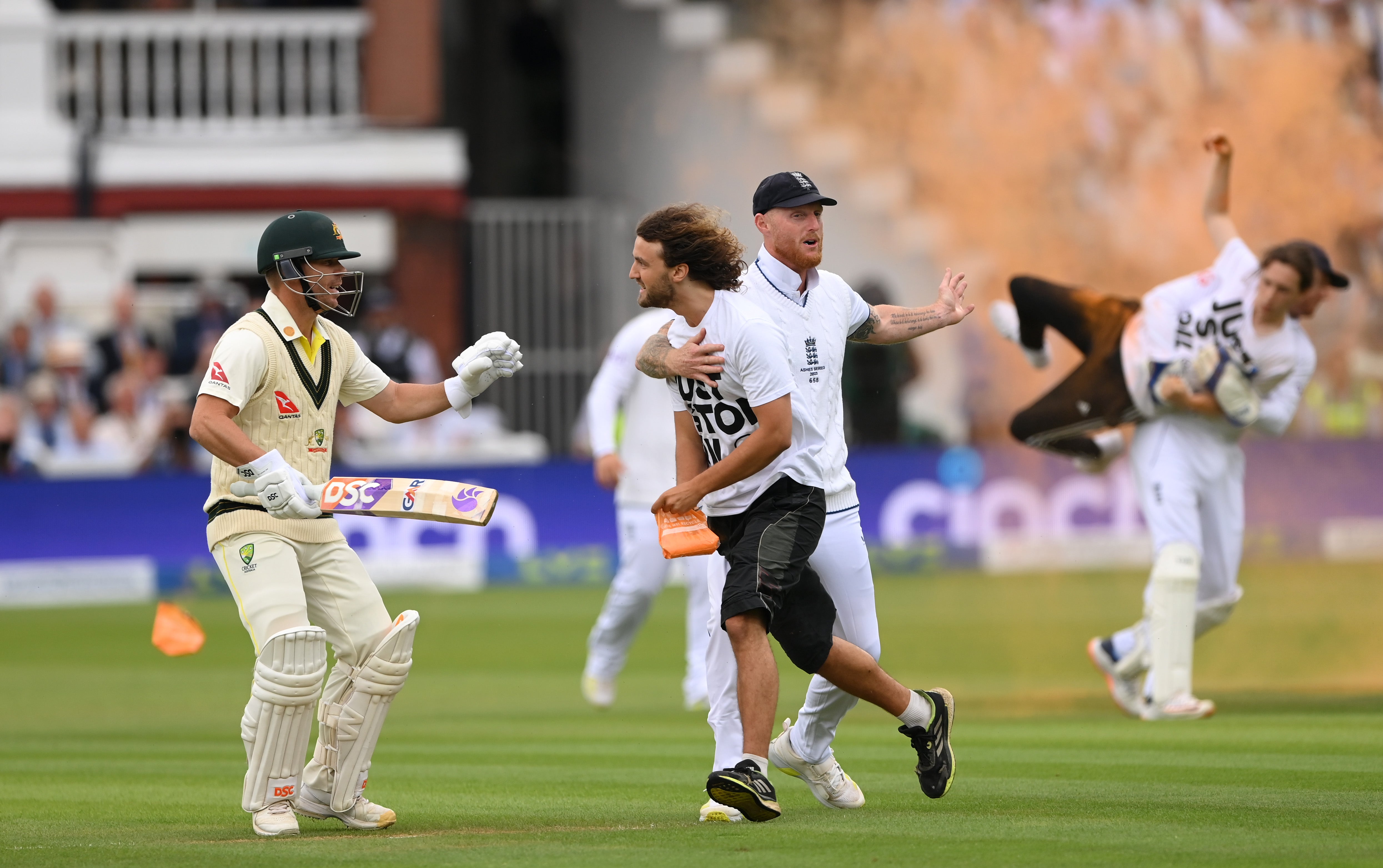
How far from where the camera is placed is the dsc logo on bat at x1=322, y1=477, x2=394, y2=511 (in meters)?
6.26

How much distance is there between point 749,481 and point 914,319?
3.38 feet

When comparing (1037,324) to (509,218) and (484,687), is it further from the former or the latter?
(509,218)

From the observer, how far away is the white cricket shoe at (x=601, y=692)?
35.1 feet

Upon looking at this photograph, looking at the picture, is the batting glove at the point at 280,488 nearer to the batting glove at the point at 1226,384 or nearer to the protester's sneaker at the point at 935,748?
the protester's sneaker at the point at 935,748

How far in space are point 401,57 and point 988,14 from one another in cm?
761

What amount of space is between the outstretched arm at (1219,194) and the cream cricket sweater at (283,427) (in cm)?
529

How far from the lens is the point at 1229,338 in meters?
9.64

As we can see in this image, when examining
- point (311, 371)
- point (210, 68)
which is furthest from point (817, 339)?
point (210, 68)

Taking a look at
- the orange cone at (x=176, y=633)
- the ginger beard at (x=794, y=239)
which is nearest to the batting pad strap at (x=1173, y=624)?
the ginger beard at (x=794, y=239)

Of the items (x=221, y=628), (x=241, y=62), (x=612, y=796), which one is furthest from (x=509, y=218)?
(x=612, y=796)

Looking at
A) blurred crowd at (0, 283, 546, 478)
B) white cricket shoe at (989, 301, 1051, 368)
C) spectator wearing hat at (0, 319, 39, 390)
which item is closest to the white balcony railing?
blurred crowd at (0, 283, 546, 478)

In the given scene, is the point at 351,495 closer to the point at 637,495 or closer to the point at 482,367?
the point at 482,367

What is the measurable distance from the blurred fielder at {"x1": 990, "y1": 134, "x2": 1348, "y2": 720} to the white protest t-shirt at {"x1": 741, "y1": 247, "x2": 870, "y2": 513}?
11.0 feet

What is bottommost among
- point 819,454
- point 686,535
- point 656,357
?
point 686,535
